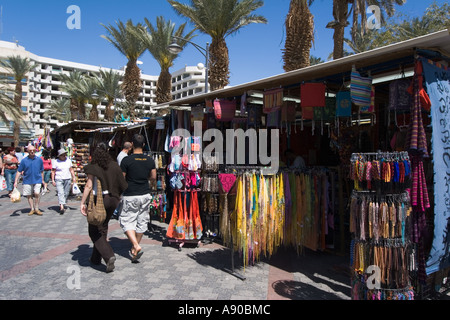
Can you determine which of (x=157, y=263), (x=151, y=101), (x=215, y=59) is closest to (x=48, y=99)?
(x=151, y=101)

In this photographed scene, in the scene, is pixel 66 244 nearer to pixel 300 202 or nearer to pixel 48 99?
pixel 300 202

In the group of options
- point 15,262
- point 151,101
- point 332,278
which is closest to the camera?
point 332,278

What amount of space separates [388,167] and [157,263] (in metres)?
3.68

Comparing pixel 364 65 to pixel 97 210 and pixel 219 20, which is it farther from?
pixel 219 20

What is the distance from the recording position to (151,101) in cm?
8244

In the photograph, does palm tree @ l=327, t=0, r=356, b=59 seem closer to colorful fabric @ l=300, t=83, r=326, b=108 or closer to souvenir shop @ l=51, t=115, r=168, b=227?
souvenir shop @ l=51, t=115, r=168, b=227

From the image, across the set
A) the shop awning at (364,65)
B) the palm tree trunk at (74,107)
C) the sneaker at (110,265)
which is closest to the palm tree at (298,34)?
the shop awning at (364,65)

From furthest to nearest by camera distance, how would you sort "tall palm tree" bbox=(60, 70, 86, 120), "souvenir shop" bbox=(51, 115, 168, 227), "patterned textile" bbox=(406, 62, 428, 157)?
1. "tall palm tree" bbox=(60, 70, 86, 120)
2. "souvenir shop" bbox=(51, 115, 168, 227)
3. "patterned textile" bbox=(406, 62, 428, 157)

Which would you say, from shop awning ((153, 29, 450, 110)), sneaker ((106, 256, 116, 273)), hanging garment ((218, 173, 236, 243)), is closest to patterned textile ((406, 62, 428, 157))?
shop awning ((153, 29, 450, 110))

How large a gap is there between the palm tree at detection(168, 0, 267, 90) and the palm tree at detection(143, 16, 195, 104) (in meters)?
4.15

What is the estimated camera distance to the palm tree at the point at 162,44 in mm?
19469

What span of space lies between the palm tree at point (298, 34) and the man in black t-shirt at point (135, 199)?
29.2 ft

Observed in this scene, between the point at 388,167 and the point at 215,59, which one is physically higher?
the point at 215,59

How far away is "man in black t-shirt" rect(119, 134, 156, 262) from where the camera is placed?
15.9 feet
